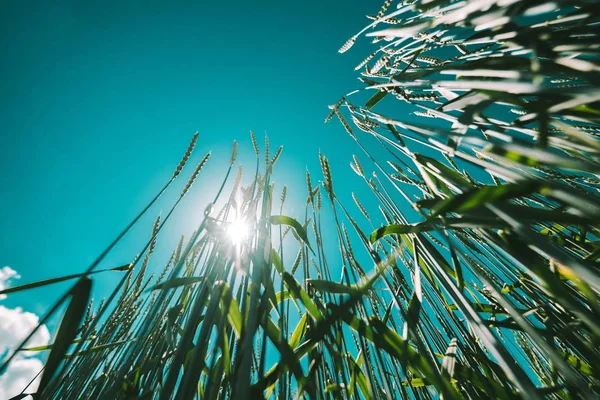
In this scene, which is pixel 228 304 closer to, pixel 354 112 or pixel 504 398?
pixel 504 398

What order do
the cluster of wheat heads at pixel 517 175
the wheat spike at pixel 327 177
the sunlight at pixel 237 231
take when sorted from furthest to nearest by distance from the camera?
1. the wheat spike at pixel 327 177
2. the sunlight at pixel 237 231
3. the cluster of wheat heads at pixel 517 175

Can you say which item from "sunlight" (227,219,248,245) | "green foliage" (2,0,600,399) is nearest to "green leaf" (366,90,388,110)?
"green foliage" (2,0,600,399)

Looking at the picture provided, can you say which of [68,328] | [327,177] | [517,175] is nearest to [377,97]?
[327,177]

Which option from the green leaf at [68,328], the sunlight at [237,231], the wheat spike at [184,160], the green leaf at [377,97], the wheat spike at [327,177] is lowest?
the green leaf at [68,328]

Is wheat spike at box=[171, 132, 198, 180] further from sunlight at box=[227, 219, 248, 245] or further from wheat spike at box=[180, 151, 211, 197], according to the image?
sunlight at box=[227, 219, 248, 245]

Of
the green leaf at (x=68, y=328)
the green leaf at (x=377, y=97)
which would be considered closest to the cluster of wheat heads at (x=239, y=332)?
the green leaf at (x=68, y=328)

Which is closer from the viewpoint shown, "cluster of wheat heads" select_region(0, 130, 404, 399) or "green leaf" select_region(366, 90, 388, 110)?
"cluster of wheat heads" select_region(0, 130, 404, 399)

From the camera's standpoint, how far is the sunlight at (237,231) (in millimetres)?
559

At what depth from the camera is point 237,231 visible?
1.92ft

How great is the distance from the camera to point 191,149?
0.75 meters

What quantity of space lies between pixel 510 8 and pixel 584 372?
0.79m

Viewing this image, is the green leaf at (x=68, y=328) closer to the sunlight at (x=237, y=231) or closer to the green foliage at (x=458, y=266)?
the green foliage at (x=458, y=266)

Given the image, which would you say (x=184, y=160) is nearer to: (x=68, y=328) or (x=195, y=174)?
(x=195, y=174)

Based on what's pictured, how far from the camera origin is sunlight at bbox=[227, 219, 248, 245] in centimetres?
56
